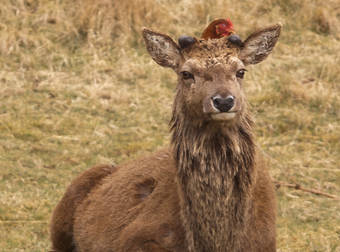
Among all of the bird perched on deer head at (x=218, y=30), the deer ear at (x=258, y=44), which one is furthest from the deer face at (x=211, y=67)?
the bird perched on deer head at (x=218, y=30)

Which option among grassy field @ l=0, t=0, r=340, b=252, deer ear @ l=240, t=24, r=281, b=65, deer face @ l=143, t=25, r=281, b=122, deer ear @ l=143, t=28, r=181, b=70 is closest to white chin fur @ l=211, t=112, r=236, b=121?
deer face @ l=143, t=25, r=281, b=122

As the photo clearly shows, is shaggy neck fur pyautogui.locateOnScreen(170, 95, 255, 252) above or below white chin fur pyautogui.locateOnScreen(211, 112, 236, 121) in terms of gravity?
below

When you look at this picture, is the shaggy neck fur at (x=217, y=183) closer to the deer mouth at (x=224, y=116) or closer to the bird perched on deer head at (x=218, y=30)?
the deer mouth at (x=224, y=116)

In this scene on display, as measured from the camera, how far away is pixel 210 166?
193 inches

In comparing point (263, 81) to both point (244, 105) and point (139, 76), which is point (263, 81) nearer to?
point (139, 76)

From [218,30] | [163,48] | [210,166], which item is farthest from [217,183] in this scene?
[218,30]

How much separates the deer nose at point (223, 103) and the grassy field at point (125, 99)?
2.69 m

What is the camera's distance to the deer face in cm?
465

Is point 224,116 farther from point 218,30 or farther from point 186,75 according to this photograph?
→ point 218,30

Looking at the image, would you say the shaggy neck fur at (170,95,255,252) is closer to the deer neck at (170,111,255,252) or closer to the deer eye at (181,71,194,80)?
the deer neck at (170,111,255,252)

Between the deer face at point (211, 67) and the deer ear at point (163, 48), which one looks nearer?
the deer face at point (211, 67)

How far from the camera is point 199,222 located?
4934 millimetres

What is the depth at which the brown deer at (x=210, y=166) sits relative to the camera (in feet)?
16.0

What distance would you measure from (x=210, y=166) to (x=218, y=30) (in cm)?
125
